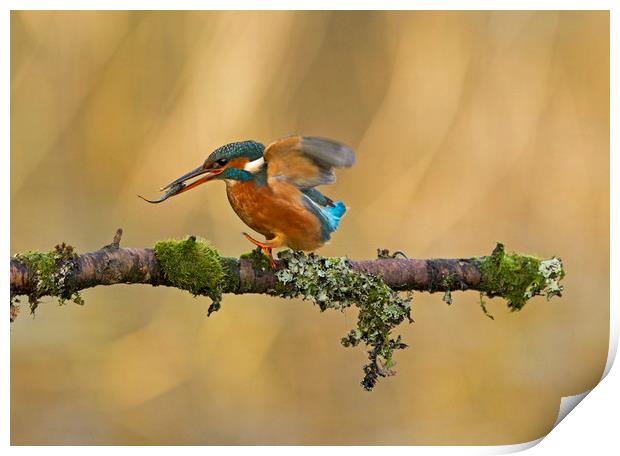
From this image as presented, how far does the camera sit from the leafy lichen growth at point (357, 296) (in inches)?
55.4

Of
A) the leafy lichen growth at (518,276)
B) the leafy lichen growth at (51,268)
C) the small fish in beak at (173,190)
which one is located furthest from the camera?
the leafy lichen growth at (518,276)

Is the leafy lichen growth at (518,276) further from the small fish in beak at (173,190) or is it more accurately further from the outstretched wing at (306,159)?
the small fish in beak at (173,190)

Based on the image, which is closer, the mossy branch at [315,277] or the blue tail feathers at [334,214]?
the mossy branch at [315,277]

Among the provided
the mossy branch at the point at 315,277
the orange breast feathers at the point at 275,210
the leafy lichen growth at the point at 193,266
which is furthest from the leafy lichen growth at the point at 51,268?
the orange breast feathers at the point at 275,210

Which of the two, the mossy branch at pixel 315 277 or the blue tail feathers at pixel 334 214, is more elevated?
the blue tail feathers at pixel 334 214

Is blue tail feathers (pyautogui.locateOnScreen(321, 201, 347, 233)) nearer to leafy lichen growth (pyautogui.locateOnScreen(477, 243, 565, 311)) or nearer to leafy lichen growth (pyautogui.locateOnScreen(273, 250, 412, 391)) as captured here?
leafy lichen growth (pyautogui.locateOnScreen(273, 250, 412, 391))

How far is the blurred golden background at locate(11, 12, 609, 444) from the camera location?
173 cm

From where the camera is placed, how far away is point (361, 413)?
71.9 inches

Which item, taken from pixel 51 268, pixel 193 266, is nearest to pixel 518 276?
pixel 193 266

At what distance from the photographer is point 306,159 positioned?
132cm

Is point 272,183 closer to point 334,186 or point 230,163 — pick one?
point 230,163

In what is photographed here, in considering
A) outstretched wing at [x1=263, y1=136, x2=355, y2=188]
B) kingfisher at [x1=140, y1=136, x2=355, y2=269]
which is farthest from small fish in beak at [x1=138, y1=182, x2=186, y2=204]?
outstretched wing at [x1=263, y1=136, x2=355, y2=188]

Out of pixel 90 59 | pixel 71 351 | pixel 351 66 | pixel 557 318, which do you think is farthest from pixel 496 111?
pixel 71 351

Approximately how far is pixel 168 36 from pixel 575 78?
849mm
